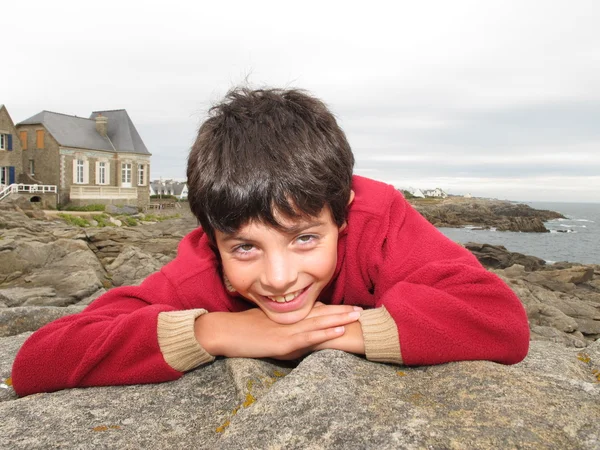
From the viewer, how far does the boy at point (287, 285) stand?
187cm

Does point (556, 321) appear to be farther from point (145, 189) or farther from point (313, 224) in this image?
point (145, 189)

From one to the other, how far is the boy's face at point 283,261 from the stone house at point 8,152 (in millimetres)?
34631

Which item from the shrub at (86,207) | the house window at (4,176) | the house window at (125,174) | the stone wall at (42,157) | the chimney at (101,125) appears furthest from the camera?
the chimney at (101,125)

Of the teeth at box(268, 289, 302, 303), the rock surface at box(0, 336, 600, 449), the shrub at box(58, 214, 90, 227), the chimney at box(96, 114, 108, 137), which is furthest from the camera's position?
the chimney at box(96, 114, 108, 137)

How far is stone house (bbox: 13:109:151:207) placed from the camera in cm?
3222

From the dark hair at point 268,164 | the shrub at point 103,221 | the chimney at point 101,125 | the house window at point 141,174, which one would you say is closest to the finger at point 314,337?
the dark hair at point 268,164

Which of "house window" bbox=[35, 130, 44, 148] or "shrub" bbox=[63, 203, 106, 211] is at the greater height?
"house window" bbox=[35, 130, 44, 148]

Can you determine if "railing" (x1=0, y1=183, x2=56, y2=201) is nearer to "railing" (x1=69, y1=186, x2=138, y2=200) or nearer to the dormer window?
"railing" (x1=69, y1=186, x2=138, y2=200)

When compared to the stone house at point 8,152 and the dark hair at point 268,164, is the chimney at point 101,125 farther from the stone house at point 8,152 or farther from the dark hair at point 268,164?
the dark hair at point 268,164

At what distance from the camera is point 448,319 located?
185 centimetres

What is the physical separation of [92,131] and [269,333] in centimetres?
3734

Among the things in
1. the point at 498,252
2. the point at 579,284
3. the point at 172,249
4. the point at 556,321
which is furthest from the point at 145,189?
the point at 556,321

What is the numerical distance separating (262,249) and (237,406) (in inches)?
24.2

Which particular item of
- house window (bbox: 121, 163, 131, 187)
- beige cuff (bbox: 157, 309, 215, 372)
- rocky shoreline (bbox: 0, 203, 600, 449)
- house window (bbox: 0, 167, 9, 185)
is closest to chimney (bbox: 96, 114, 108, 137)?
house window (bbox: 121, 163, 131, 187)
